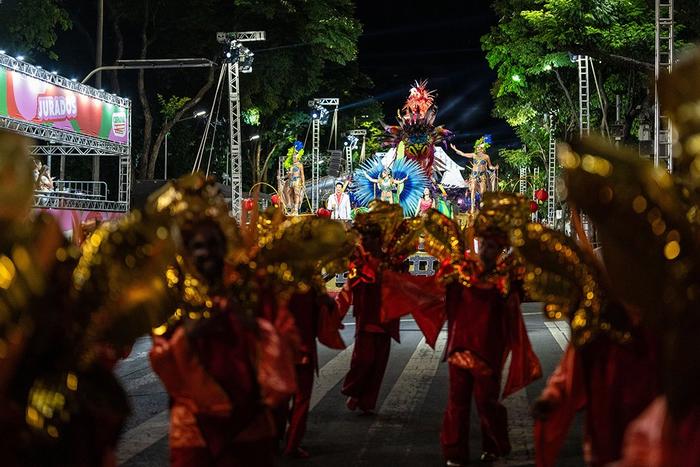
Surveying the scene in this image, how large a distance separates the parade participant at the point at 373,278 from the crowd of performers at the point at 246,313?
3458 mm

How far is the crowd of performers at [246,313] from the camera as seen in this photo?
9.84 feet

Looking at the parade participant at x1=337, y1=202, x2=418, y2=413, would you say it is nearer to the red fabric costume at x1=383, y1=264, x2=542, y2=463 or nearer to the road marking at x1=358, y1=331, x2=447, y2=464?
the road marking at x1=358, y1=331, x2=447, y2=464

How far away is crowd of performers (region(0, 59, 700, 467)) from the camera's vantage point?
3000mm

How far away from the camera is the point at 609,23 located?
101 ft

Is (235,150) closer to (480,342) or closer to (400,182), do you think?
(400,182)

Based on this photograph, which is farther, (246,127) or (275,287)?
(246,127)

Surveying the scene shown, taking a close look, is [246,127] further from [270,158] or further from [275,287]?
[275,287]

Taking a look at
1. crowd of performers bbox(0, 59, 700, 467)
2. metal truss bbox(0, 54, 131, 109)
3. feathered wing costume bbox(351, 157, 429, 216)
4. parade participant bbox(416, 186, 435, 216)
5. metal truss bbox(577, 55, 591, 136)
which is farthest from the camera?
feathered wing costume bbox(351, 157, 429, 216)

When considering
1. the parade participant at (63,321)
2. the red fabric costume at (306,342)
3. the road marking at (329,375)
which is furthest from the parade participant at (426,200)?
the parade participant at (63,321)

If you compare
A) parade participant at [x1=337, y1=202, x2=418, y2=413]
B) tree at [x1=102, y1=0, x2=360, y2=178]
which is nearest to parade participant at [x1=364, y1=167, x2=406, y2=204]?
tree at [x1=102, y1=0, x2=360, y2=178]

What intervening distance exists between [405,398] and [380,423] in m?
1.31

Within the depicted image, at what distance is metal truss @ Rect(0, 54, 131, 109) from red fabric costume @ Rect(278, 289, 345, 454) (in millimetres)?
11918

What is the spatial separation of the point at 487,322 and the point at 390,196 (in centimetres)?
2849

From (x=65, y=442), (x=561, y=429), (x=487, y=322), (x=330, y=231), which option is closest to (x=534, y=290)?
(x=561, y=429)
